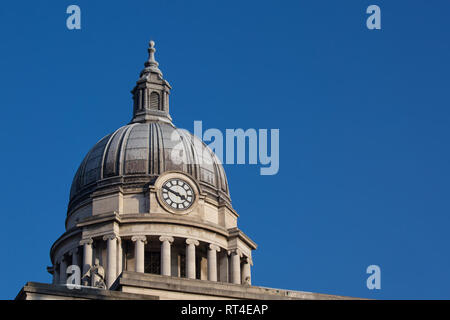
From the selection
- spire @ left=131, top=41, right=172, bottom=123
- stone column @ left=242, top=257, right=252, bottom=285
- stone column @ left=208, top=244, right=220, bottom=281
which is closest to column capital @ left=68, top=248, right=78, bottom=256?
stone column @ left=208, top=244, right=220, bottom=281

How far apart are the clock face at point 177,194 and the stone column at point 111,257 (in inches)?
192

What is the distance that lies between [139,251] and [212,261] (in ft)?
17.7

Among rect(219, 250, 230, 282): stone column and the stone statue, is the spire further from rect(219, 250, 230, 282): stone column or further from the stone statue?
the stone statue

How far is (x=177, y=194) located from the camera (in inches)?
3423

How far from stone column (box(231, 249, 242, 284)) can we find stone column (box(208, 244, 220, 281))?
52.8 inches

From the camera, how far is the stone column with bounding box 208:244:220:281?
85.0 meters

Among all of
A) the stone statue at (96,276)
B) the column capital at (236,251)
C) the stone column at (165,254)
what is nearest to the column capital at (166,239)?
the stone column at (165,254)

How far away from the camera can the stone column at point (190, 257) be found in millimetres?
83812

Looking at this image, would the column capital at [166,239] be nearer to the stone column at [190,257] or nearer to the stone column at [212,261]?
the stone column at [190,257]

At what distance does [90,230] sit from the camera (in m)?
85.6
